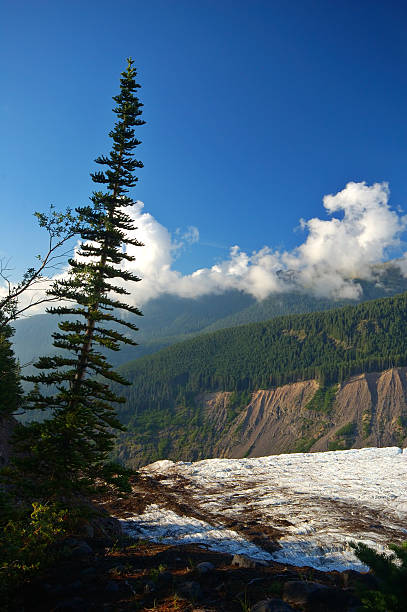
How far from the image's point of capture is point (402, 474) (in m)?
28.2

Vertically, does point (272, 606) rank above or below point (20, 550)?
below

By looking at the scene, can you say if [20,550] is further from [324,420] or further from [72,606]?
[324,420]

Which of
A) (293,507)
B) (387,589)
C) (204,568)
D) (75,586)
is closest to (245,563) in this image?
(204,568)

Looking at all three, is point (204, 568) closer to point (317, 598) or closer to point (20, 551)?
point (317, 598)

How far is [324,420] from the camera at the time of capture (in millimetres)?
157500

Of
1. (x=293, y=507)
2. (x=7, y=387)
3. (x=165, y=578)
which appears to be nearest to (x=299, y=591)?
(x=165, y=578)

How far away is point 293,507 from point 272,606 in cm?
1435

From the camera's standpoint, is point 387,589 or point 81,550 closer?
point 387,589

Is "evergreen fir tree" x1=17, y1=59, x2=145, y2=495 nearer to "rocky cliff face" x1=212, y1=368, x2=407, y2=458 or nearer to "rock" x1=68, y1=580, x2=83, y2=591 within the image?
"rock" x1=68, y1=580, x2=83, y2=591

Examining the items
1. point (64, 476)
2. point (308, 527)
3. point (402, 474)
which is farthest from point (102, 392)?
point (402, 474)

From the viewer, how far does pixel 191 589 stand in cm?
714

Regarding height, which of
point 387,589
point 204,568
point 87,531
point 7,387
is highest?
point 7,387

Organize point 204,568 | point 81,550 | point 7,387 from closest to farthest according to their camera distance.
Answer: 1. point 204,568
2. point 81,550
3. point 7,387

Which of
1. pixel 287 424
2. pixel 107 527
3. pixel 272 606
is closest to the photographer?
pixel 272 606
